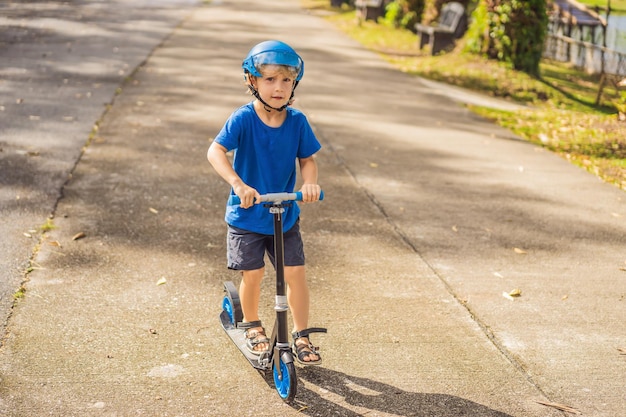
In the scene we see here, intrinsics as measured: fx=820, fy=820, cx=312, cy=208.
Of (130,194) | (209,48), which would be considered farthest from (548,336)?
(209,48)

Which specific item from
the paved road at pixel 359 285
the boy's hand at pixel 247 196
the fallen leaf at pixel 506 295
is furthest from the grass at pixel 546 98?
the boy's hand at pixel 247 196

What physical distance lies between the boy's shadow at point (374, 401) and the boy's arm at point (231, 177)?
99cm

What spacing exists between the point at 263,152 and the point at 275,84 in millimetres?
340

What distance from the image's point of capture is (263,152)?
387cm

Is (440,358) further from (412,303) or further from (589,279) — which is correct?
(589,279)

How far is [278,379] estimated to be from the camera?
3805 millimetres

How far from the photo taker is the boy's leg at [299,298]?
395 cm

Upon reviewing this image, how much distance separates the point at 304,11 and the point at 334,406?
78.2 feet

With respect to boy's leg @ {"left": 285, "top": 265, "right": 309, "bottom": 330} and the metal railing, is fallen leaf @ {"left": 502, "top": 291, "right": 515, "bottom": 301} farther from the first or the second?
the metal railing

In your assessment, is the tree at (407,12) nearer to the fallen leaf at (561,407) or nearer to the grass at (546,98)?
the grass at (546,98)

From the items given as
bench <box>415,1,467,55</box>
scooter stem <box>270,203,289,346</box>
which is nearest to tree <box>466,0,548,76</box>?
bench <box>415,1,467,55</box>

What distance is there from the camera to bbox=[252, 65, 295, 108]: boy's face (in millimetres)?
3688

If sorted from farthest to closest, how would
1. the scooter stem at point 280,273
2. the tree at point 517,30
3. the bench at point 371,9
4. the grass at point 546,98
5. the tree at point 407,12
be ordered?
the bench at point 371,9 < the tree at point 407,12 < the tree at point 517,30 < the grass at point 546,98 < the scooter stem at point 280,273

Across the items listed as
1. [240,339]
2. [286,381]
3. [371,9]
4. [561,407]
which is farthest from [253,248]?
[371,9]
